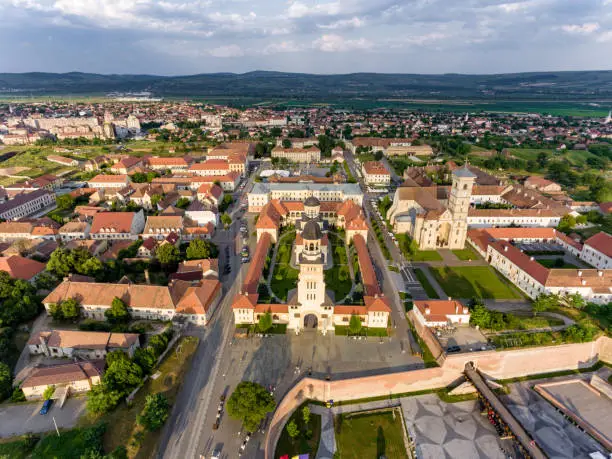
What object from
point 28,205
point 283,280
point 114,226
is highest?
point 114,226

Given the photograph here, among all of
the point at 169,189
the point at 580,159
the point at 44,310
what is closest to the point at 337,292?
the point at 44,310

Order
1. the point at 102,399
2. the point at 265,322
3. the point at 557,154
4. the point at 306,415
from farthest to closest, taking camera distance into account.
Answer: the point at 557,154
the point at 265,322
the point at 306,415
the point at 102,399

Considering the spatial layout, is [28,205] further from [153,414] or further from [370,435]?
[370,435]

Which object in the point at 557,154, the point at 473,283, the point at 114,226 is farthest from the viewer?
the point at 557,154

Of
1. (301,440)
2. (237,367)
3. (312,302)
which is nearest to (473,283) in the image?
(312,302)

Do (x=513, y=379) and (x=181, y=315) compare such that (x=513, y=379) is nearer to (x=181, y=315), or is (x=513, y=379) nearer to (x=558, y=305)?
(x=558, y=305)

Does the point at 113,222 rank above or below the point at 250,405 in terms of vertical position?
above

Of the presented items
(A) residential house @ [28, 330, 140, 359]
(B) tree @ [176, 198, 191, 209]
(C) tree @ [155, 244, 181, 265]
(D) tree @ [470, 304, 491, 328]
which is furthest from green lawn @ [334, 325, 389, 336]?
(B) tree @ [176, 198, 191, 209]
